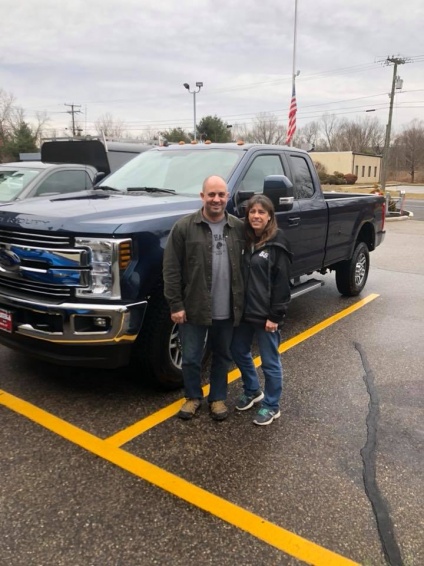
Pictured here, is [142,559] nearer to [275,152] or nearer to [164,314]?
[164,314]

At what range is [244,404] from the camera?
12.1 ft

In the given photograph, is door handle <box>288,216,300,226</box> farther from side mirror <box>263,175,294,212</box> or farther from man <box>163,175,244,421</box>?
man <box>163,175,244,421</box>

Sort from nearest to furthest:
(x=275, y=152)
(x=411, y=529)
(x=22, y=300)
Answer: (x=411, y=529), (x=22, y=300), (x=275, y=152)

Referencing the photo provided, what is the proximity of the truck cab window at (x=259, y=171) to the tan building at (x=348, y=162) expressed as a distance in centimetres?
6446

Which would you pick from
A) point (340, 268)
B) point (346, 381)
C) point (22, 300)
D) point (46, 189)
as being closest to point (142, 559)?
point (22, 300)

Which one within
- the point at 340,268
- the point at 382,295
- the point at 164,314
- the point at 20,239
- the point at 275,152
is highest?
the point at 275,152

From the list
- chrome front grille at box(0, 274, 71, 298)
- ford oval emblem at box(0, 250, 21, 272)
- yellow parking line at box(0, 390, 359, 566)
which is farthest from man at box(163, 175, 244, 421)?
ford oval emblem at box(0, 250, 21, 272)

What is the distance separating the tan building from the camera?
68.6 m

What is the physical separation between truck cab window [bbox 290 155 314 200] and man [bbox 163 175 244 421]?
245 cm

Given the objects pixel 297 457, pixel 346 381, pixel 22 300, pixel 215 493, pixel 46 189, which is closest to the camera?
pixel 215 493

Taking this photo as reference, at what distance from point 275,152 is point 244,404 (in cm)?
281

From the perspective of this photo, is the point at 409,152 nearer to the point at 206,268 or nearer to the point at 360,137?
the point at 360,137

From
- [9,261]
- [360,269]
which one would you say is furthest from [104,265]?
[360,269]

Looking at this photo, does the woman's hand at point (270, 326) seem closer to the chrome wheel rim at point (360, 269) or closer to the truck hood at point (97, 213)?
the truck hood at point (97, 213)
